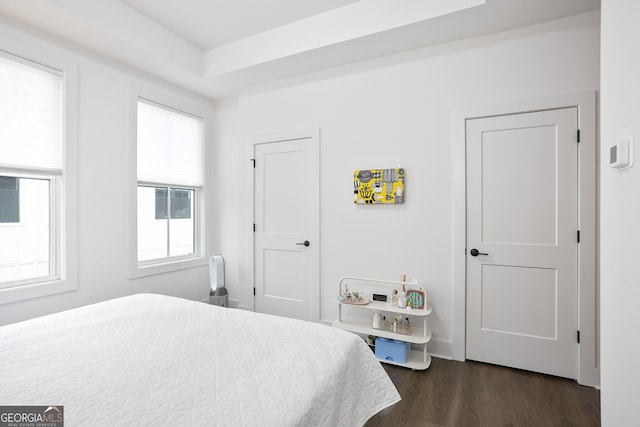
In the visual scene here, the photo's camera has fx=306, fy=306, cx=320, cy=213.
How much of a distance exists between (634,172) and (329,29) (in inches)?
94.6

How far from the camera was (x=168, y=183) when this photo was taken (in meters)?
3.42

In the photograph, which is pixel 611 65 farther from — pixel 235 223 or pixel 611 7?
pixel 235 223

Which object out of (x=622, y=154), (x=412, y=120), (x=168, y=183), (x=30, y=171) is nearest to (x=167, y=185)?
(x=168, y=183)

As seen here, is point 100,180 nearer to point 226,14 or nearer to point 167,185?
point 167,185

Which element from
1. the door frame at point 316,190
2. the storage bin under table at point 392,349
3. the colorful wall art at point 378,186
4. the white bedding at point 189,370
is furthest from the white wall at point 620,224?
the door frame at point 316,190

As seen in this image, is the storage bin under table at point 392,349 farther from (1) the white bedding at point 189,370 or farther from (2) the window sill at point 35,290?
(2) the window sill at point 35,290

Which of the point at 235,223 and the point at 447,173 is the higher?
the point at 447,173

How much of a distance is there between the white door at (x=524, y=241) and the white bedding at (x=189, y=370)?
1.43 meters

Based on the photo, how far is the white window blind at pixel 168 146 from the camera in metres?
3.18

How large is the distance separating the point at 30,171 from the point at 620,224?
353 cm

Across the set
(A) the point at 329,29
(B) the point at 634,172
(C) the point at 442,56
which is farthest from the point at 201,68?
(B) the point at 634,172


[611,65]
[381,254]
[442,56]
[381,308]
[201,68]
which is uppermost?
[201,68]

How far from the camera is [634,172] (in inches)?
39.0

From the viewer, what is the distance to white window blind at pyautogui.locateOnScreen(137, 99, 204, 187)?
318cm
